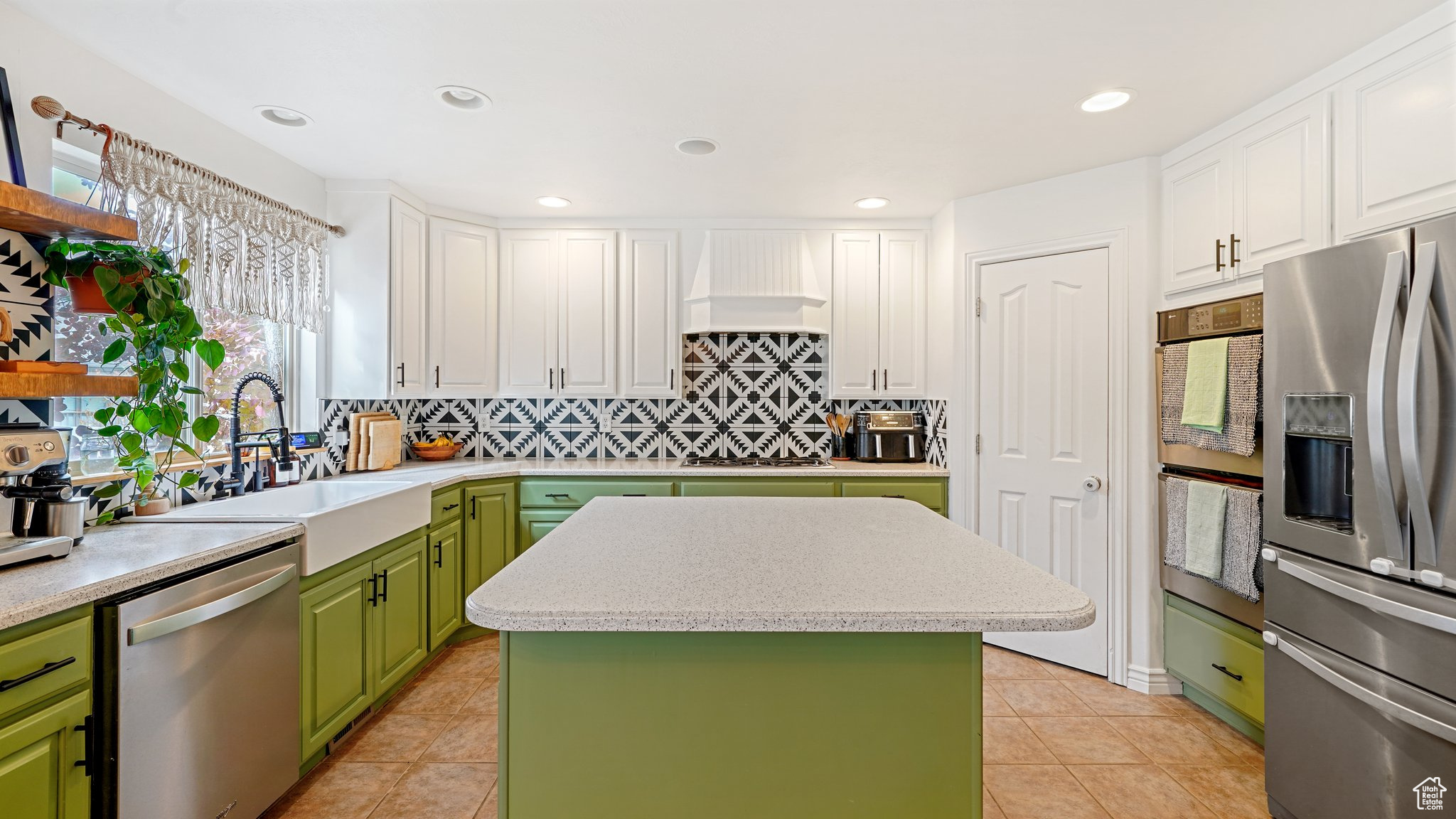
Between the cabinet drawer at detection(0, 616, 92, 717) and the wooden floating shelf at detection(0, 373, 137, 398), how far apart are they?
592 millimetres

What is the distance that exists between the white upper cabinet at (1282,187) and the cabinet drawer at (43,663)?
11.3ft

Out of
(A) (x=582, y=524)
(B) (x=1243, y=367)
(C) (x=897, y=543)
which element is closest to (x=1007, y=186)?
(B) (x=1243, y=367)

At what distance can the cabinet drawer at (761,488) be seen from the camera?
3377 millimetres

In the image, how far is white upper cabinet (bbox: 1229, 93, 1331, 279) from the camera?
205cm

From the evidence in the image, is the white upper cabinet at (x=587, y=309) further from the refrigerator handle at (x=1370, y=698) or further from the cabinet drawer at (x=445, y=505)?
the refrigerator handle at (x=1370, y=698)

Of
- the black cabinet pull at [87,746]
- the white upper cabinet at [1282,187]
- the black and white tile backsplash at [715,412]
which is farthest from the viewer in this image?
the black and white tile backsplash at [715,412]

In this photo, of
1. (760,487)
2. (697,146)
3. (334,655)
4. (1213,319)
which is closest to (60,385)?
(334,655)

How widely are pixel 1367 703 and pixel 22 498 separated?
10.9 feet

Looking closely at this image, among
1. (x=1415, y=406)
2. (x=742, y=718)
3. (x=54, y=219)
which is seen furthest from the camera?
(x=54, y=219)

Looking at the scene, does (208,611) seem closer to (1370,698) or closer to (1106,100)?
(1370,698)

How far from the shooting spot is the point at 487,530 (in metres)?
3.29

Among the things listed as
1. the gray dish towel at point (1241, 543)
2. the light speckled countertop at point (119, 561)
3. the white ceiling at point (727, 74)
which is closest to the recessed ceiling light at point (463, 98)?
the white ceiling at point (727, 74)

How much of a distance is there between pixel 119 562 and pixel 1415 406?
309cm

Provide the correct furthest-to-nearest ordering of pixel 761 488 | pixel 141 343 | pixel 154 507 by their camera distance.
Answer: pixel 761 488, pixel 154 507, pixel 141 343
